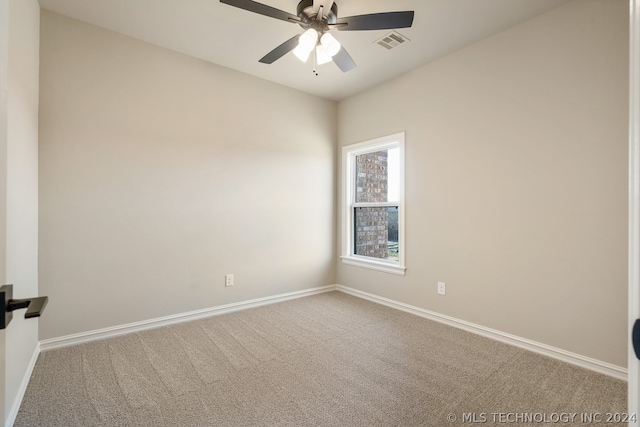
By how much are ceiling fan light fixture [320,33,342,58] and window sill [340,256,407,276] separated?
2392 millimetres

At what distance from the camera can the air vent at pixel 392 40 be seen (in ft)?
8.75

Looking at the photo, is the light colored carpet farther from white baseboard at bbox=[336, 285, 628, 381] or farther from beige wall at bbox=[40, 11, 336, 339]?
beige wall at bbox=[40, 11, 336, 339]

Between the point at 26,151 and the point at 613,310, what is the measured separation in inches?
169

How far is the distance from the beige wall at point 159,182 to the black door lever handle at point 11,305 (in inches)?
85.6

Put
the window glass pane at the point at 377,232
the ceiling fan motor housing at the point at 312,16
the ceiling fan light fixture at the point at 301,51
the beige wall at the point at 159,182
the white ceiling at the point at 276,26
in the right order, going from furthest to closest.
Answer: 1. the window glass pane at the point at 377,232
2. the beige wall at the point at 159,182
3. the white ceiling at the point at 276,26
4. the ceiling fan light fixture at the point at 301,51
5. the ceiling fan motor housing at the point at 312,16

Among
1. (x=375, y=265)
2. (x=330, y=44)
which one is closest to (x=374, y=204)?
(x=375, y=265)

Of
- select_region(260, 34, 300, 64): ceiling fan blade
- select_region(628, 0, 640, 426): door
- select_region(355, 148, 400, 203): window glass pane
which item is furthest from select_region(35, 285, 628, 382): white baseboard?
select_region(260, 34, 300, 64): ceiling fan blade

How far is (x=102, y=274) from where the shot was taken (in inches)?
104

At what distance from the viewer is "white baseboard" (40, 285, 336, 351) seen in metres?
2.47

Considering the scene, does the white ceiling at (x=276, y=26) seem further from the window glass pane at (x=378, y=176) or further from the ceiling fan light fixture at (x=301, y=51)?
the window glass pane at (x=378, y=176)

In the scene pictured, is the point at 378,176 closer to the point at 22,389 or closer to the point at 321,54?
the point at 321,54

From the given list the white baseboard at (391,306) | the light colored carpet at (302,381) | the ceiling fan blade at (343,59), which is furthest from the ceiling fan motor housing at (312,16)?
the white baseboard at (391,306)

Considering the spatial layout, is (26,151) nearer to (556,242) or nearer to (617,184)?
(556,242)

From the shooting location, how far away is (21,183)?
6.31 feet
